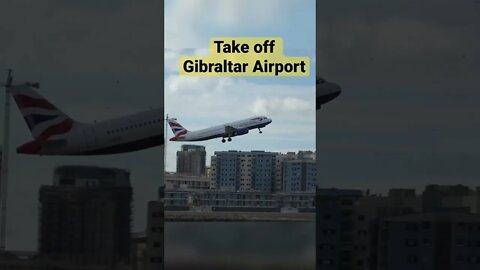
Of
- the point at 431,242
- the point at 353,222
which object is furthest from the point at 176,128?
the point at 431,242

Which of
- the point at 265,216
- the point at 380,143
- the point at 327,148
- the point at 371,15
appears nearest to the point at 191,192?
the point at 265,216

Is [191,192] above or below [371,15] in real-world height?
below

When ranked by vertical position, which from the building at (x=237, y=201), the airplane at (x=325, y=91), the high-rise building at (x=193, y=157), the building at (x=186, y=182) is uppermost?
the airplane at (x=325, y=91)

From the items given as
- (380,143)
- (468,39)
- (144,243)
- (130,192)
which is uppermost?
(468,39)

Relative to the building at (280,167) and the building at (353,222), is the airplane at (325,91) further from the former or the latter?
the building at (353,222)

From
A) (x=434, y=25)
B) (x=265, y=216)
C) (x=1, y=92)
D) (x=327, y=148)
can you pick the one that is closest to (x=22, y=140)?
(x=1, y=92)

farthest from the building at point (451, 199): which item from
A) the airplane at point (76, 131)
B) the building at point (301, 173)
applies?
the airplane at point (76, 131)

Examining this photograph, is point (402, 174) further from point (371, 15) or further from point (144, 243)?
point (144, 243)
